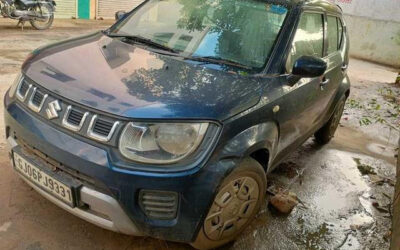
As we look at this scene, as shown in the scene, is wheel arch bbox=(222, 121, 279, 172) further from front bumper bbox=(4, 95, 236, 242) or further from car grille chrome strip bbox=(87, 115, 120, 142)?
car grille chrome strip bbox=(87, 115, 120, 142)

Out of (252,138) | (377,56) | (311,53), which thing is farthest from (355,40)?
(252,138)

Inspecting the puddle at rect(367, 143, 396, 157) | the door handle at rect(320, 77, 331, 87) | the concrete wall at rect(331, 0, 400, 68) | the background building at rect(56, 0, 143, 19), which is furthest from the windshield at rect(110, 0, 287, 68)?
the concrete wall at rect(331, 0, 400, 68)

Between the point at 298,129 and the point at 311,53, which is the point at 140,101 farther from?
the point at 311,53

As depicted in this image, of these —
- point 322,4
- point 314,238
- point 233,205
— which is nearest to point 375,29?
point 322,4

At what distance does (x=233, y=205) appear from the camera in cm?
248

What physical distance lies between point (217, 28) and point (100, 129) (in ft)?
4.76

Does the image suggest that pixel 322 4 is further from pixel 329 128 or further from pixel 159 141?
pixel 159 141

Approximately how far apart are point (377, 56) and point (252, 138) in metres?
12.8

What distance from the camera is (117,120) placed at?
82.4 inches

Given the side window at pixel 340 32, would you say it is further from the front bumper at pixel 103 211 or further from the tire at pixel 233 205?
the front bumper at pixel 103 211

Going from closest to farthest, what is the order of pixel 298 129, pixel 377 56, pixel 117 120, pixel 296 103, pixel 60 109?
pixel 117 120 → pixel 60 109 → pixel 296 103 → pixel 298 129 → pixel 377 56

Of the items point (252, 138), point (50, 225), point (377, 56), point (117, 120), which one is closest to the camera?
point (117, 120)

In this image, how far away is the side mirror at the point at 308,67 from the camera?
283 centimetres

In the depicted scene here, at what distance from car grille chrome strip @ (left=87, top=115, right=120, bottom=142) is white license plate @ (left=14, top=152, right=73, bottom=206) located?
0.34 meters
